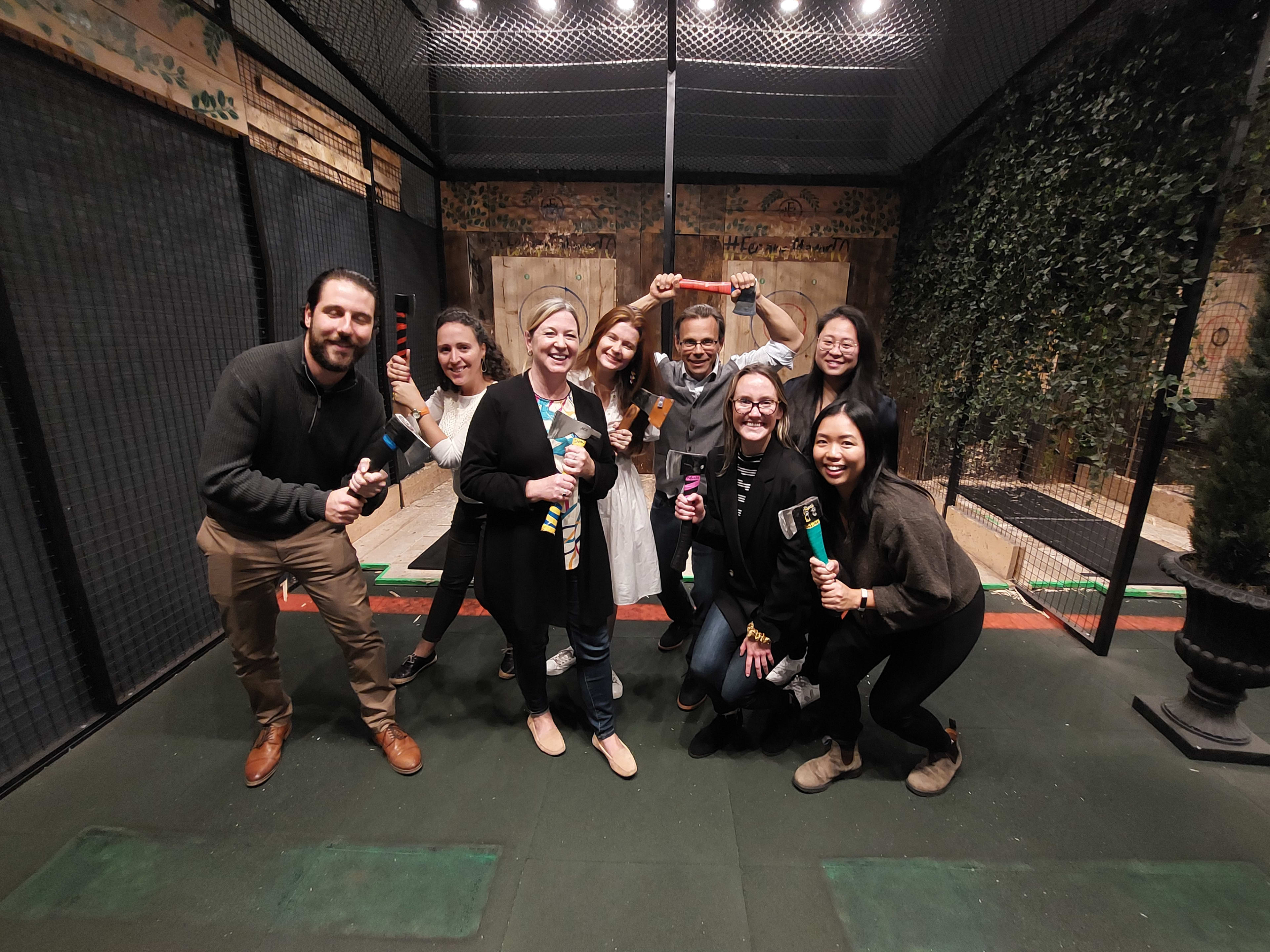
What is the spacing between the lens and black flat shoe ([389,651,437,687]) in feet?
7.68

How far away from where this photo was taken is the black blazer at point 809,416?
1833mm

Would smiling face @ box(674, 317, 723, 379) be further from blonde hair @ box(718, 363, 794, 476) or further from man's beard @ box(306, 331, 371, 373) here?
man's beard @ box(306, 331, 371, 373)

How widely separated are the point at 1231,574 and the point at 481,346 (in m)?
3.03

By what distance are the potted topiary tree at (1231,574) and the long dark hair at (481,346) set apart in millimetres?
2777

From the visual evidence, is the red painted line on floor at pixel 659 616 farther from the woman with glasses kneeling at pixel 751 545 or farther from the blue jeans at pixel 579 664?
the woman with glasses kneeling at pixel 751 545

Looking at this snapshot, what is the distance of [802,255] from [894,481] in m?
4.09

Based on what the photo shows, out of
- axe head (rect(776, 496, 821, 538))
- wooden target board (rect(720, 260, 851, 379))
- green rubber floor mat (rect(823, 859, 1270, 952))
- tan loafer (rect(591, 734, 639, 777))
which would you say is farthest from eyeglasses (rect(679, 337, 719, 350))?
wooden target board (rect(720, 260, 851, 379))

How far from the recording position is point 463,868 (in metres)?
1.54

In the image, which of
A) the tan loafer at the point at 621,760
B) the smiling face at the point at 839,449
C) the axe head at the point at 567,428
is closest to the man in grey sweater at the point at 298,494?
the axe head at the point at 567,428

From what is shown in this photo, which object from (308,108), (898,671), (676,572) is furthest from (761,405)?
(308,108)

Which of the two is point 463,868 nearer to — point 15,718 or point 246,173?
point 15,718

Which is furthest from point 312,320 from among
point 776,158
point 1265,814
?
point 776,158

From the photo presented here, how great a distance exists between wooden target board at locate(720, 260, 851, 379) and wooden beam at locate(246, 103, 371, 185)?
3118 mm

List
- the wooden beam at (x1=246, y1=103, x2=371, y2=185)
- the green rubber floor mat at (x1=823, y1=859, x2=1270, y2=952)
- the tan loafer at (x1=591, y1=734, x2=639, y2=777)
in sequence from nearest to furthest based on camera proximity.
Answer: the green rubber floor mat at (x1=823, y1=859, x2=1270, y2=952) → the tan loafer at (x1=591, y1=734, x2=639, y2=777) → the wooden beam at (x1=246, y1=103, x2=371, y2=185)
